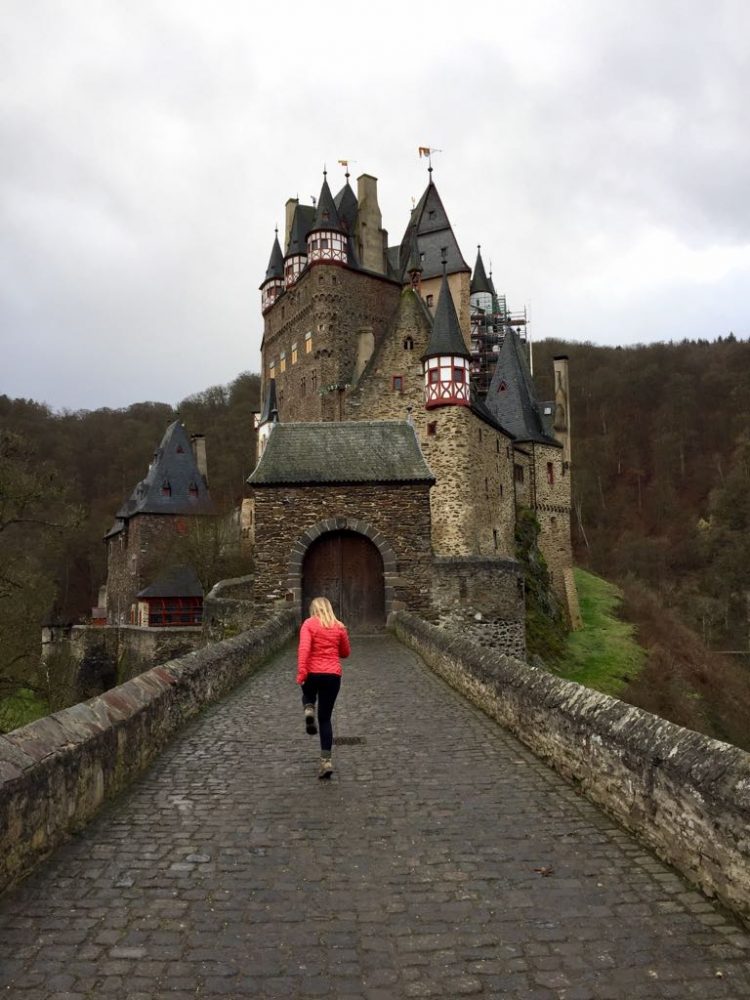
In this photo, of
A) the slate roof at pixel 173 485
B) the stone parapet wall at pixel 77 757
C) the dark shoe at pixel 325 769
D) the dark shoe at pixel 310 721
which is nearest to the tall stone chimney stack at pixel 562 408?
the slate roof at pixel 173 485

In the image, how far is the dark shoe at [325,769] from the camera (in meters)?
5.89

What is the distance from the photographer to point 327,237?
43.0m

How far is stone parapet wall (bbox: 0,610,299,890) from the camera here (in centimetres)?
397

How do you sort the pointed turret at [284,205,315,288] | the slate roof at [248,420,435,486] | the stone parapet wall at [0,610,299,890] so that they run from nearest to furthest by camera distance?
1. the stone parapet wall at [0,610,299,890]
2. the slate roof at [248,420,435,486]
3. the pointed turret at [284,205,315,288]

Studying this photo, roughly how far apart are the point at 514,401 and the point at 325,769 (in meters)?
36.1

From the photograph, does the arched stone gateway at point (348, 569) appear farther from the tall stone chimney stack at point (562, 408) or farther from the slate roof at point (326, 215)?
the slate roof at point (326, 215)

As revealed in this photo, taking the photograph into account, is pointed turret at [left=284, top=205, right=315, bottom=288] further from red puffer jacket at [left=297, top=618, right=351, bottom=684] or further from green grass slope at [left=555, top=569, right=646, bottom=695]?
red puffer jacket at [left=297, top=618, right=351, bottom=684]

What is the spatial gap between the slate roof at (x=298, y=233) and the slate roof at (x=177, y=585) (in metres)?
20.1

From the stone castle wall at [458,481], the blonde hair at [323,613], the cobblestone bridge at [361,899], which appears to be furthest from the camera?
the stone castle wall at [458,481]

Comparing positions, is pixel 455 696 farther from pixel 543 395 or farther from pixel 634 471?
pixel 634 471

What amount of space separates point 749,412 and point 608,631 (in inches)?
1225

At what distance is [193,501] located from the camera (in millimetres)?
46719

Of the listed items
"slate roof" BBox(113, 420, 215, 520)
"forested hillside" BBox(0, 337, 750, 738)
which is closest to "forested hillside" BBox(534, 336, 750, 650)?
→ "forested hillside" BBox(0, 337, 750, 738)

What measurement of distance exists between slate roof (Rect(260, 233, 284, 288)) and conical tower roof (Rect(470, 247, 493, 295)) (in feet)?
43.0
